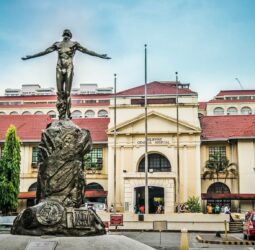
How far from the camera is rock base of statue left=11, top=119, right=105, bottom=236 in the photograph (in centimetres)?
1153

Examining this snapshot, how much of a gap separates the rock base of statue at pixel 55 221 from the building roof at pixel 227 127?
39623 millimetres

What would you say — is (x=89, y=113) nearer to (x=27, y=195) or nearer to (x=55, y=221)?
(x=27, y=195)

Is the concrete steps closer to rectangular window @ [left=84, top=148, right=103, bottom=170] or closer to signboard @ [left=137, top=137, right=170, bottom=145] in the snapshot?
signboard @ [left=137, top=137, right=170, bottom=145]

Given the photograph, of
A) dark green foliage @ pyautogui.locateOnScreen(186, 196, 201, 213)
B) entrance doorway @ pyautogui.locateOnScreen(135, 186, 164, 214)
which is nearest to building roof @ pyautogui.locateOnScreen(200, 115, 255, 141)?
dark green foliage @ pyautogui.locateOnScreen(186, 196, 201, 213)

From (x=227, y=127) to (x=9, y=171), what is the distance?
903 inches

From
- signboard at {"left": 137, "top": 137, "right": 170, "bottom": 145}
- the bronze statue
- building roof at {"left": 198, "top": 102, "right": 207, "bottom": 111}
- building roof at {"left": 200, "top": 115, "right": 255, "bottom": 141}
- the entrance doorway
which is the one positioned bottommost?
the entrance doorway

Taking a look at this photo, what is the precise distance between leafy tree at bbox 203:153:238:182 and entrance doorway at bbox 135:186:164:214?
5593mm

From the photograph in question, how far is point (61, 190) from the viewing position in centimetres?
1234

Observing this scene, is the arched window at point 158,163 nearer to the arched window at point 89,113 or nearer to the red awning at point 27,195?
the red awning at point 27,195

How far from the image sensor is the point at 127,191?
1847 inches

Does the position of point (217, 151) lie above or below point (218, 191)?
above

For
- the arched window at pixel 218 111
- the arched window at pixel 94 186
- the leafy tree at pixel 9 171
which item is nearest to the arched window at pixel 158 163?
the arched window at pixel 94 186

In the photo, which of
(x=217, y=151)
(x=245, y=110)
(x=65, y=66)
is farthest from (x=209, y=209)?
(x=245, y=110)

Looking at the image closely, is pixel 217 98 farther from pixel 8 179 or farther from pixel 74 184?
pixel 74 184
